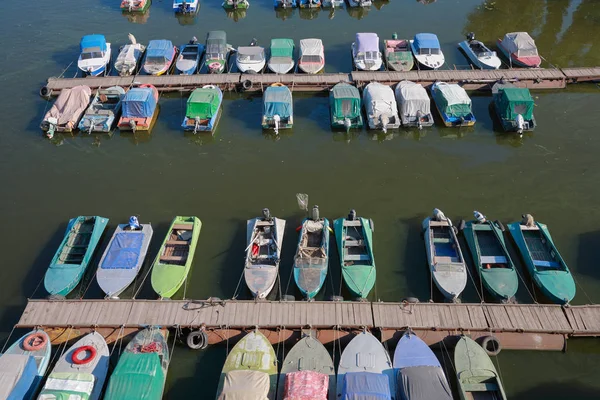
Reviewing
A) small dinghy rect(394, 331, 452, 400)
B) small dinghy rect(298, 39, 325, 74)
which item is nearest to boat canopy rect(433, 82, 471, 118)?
small dinghy rect(298, 39, 325, 74)

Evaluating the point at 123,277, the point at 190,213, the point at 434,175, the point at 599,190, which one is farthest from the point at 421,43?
the point at 123,277

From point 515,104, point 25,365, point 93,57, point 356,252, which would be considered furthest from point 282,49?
point 25,365

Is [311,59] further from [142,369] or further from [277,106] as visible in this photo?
[142,369]

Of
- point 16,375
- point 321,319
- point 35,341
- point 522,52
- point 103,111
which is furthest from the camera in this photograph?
point 522,52

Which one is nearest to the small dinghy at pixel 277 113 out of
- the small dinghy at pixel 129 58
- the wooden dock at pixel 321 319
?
the small dinghy at pixel 129 58

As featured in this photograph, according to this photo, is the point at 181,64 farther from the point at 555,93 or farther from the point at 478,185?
the point at 555,93

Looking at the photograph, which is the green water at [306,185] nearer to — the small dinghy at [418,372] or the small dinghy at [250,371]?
the small dinghy at [418,372]

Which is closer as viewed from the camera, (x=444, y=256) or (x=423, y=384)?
(x=423, y=384)

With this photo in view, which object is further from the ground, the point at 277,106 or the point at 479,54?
the point at 479,54
